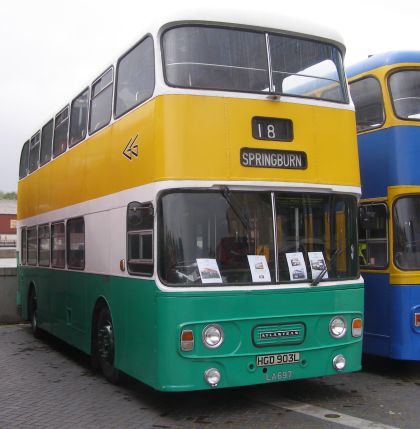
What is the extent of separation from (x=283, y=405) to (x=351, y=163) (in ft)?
9.25

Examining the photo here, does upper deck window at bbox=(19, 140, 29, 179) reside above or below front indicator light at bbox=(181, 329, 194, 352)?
above

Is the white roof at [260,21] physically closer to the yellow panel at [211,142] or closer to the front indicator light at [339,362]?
the yellow panel at [211,142]

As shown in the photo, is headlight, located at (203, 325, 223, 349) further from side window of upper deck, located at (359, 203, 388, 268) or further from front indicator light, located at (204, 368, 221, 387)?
side window of upper deck, located at (359, 203, 388, 268)

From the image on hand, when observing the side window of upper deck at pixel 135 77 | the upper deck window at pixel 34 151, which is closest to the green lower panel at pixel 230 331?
the side window of upper deck at pixel 135 77

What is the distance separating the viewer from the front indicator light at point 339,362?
7.10m

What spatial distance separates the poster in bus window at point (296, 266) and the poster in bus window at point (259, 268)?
11.8 inches

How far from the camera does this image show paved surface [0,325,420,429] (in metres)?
6.57

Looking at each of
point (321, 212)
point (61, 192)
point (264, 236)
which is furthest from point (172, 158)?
point (61, 192)

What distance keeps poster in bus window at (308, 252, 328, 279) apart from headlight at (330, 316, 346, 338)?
485 millimetres

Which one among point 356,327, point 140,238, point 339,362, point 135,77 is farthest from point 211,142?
point 339,362

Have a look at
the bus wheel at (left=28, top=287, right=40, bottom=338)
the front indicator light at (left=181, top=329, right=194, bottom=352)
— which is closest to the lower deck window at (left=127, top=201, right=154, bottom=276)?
the front indicator light at (left=181, top=329, right=194, bottom=352)

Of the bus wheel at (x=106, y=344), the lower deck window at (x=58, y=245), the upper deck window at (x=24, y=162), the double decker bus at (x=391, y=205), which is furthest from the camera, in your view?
the upper deck window at (x=24, y=162)

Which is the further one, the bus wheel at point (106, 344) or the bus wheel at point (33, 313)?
the bus wheel at point (33, 313)

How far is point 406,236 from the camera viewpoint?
8359 mm
